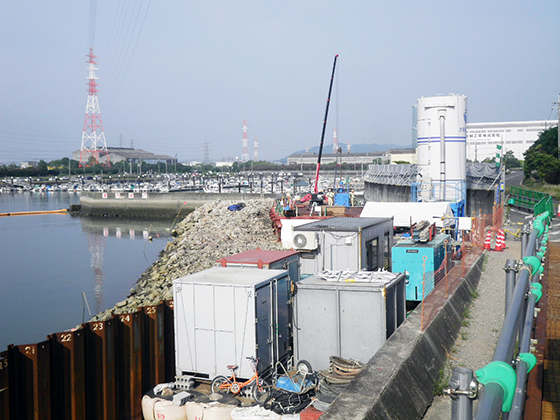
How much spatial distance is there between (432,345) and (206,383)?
405 centimetres

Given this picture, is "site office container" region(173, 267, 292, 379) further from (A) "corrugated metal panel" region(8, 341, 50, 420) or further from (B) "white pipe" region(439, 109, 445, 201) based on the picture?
(B) "white pipe" region(439, 109, 445, 201)

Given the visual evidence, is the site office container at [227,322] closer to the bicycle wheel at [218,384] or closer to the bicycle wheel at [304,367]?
the bicycle wheel at [218,384]

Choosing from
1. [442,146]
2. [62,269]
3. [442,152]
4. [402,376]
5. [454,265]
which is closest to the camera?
[402,376]

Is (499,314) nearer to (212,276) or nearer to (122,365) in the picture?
(212,276)

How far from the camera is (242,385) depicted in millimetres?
8750

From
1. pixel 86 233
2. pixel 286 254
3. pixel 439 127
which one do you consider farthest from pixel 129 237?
pixel 286 254

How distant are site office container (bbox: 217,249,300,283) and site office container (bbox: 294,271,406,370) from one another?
1.11 meters

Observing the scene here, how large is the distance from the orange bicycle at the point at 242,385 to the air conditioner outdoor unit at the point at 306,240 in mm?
4259

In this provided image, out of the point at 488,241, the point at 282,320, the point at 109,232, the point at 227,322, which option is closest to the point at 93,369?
the point at 227,322

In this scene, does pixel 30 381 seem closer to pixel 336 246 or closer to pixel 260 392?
pixel 260 392

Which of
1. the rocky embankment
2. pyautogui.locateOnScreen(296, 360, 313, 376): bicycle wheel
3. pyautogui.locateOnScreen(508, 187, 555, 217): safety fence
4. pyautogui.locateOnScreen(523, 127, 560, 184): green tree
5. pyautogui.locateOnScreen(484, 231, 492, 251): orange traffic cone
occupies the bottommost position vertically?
the rocky embankment

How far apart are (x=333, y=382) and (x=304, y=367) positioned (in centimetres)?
122

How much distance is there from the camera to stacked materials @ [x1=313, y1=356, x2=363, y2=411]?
8023 millimetres

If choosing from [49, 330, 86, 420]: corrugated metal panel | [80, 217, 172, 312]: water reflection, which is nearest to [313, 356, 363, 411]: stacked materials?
[49, 330, 86, 420]: corrugated metal panel
